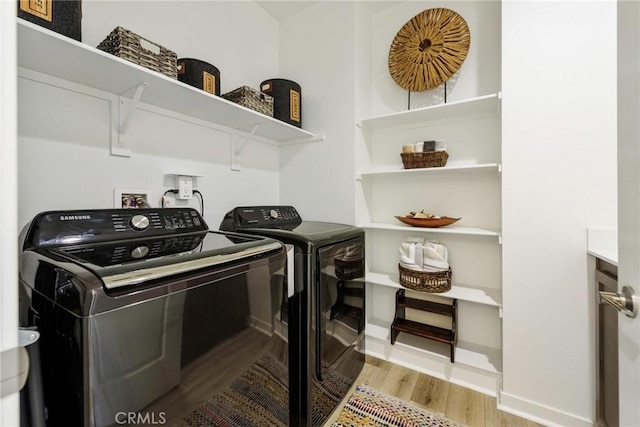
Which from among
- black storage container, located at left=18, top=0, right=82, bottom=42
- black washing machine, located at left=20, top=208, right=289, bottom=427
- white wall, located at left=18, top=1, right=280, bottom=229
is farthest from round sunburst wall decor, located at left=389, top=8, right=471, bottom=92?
black storage container, located at left=18, top=0, right=82, bottom=42

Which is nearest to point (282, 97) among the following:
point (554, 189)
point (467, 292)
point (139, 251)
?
point (139, 251)

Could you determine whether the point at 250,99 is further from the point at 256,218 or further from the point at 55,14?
the point at 55,14

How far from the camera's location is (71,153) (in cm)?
119

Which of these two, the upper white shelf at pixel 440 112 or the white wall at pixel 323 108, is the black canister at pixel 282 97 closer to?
the white wall at pixel 323 108

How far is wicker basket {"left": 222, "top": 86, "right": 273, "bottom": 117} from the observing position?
5.31ft

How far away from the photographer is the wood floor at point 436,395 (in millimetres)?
1471

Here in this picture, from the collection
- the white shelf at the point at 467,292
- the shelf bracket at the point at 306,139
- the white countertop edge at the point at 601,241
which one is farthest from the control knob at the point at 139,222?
the white countertop edge at the point at 601,241

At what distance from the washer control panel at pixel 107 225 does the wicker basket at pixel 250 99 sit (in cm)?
73

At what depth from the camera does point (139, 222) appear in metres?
1.20

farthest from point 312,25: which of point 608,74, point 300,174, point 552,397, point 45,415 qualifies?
point 552,397

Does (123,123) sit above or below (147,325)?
above

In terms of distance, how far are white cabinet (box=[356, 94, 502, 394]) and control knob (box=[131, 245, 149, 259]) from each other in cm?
143

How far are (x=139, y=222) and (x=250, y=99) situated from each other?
94 centimetres

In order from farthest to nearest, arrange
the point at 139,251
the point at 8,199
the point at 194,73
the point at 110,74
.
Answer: the point at 194,73, the point at 110,74, the point at 139,251, the point at 8,199
